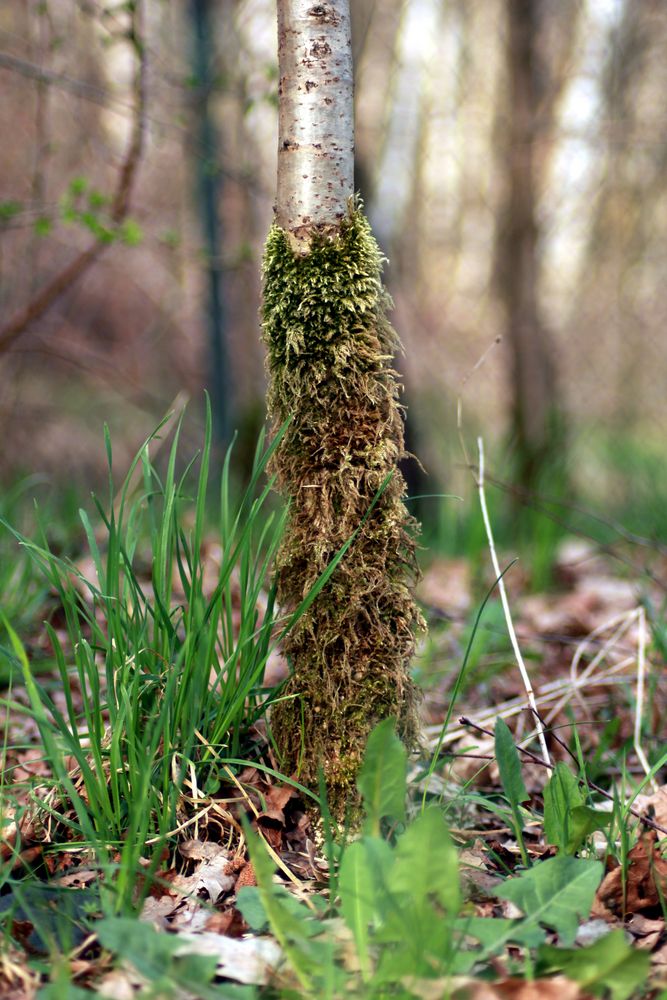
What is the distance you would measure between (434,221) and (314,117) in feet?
13.3

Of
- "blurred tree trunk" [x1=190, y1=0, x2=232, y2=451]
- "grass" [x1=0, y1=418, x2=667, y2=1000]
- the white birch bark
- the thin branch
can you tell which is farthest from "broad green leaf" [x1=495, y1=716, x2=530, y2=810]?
"blurred tree trunk" [x1=190, y1=0, x2=232, y2=451]

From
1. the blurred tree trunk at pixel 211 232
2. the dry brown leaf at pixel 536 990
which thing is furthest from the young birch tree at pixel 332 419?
the blurred tree trunk at pixel 211 232

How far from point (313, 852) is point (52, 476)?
3685 mm

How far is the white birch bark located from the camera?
1.33m

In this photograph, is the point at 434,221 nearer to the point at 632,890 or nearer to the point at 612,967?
the point at 632,890

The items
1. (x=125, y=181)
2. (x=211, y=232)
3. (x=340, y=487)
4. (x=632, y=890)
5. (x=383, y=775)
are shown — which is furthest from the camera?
(x=211, y=232)

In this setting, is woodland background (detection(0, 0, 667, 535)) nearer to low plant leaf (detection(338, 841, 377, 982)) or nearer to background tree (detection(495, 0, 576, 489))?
background tree (detection(495, 0, 576, 489))

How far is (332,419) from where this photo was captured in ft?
4.58

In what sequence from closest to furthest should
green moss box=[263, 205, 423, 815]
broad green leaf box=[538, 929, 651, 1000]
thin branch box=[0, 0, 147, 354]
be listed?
broad green leaf box=[538, 929, 651, 1000], green moss box=[263, 205, 423, 815], thin branch box=[0, 0, 147, 354]

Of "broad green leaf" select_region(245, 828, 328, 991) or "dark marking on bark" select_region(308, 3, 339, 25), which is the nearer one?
"broad green leaf" select_region(245, 828, 328, 991)

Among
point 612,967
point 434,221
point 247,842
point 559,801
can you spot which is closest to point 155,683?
point 247,842

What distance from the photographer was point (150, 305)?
6602 mm

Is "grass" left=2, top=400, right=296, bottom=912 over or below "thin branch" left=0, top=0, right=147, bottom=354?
below

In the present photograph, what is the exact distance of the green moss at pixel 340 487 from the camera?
4.53 ft
